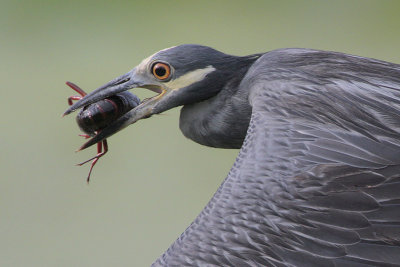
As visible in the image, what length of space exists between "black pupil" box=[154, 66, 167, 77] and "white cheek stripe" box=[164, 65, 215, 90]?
0.02 meters

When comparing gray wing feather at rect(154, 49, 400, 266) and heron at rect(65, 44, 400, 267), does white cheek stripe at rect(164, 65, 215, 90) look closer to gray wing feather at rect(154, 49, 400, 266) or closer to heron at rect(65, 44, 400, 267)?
heron at rect(65, 44, 400, 267)

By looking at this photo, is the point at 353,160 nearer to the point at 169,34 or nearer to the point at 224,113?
the point at 224,113

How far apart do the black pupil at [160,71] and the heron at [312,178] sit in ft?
0.72

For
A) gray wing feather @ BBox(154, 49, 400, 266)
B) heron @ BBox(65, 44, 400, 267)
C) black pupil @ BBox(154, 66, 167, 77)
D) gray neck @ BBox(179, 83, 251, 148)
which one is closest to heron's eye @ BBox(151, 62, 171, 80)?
black pupil @ BBox(154, 66, 167, 77)

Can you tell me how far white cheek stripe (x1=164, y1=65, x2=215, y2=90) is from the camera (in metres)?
1.92

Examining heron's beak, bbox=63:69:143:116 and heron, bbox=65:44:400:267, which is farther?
heron's beak, bbox=63:69:143:116

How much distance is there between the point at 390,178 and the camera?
145 centimetres


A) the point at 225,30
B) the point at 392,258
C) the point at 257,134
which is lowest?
the point at 225,30

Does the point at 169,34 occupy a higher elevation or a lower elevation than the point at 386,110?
lower

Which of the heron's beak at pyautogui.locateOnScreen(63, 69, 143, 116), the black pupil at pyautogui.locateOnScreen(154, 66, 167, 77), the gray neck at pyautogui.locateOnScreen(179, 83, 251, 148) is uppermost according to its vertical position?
the black pupil at pyautogui.locateOnScreen(154, 66, 167, 77)

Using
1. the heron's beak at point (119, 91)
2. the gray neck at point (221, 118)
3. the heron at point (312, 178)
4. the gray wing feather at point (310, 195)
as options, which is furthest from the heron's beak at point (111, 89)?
the gray wing feather at point (310, 195)

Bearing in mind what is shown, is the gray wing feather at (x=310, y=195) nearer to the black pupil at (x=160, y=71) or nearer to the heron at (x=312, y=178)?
the heron at (x=312, y=178)

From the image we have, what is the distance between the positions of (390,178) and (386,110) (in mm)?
196

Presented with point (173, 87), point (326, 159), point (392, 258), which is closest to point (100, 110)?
point (173, 87)
